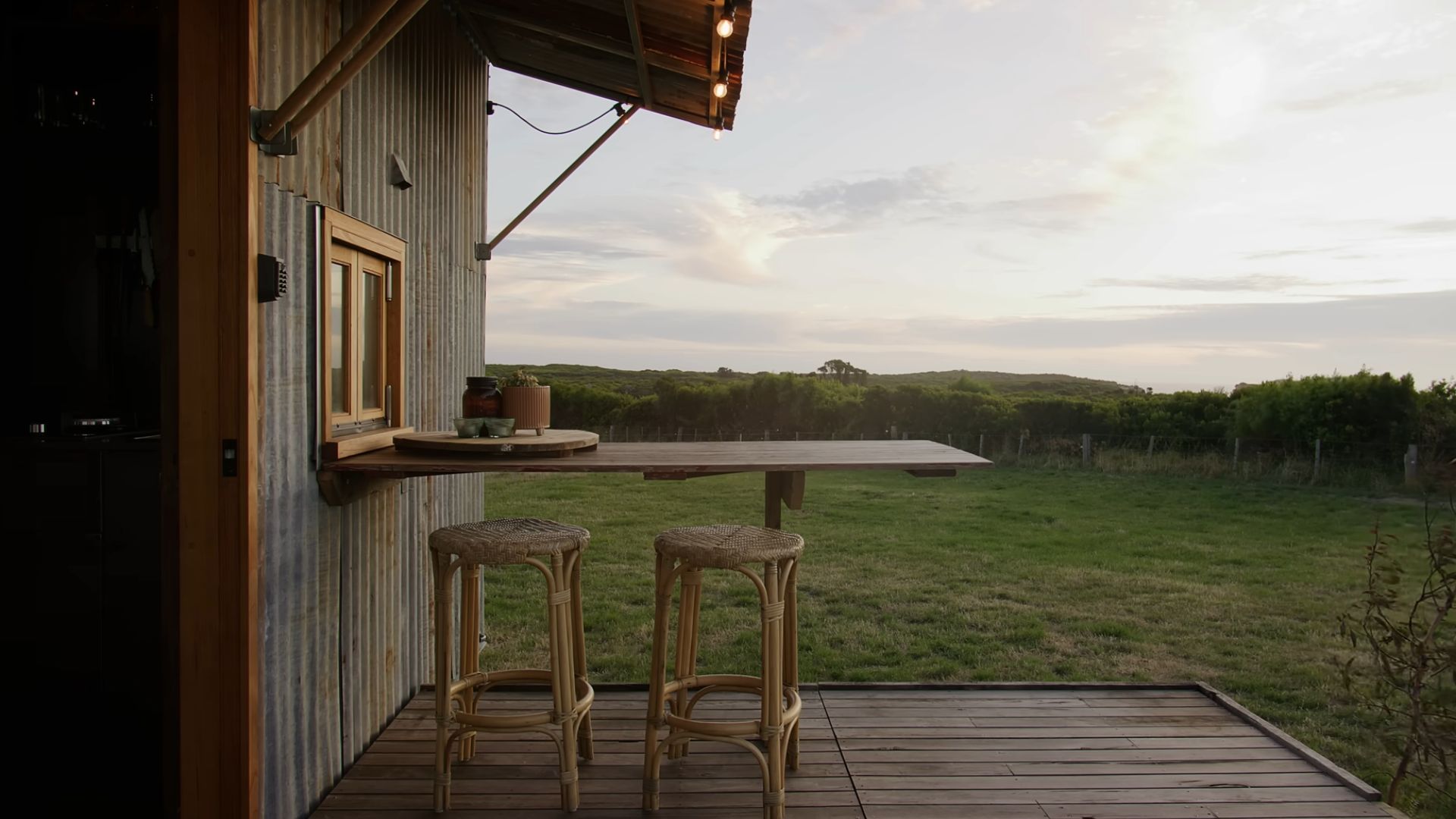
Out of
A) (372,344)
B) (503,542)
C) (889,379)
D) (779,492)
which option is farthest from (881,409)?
(503,542)

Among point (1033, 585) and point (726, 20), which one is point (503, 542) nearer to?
point (726, 20)

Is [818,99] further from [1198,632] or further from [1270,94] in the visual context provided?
[1198,632]

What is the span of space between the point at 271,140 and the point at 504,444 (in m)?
0.95

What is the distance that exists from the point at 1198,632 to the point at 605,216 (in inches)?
289

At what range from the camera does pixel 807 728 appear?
121 inches

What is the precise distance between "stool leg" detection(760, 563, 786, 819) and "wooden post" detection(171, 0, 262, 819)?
4.11 feet

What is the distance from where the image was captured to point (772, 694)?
237 centimetres

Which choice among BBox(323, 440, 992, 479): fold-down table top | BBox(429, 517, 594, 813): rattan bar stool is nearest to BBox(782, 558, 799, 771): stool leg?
BBox(323, 440, 992, 479): fold-down table top

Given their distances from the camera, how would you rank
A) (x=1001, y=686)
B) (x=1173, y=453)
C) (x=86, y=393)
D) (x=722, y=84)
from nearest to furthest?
(x=722, y=84) → (x=86, y=393) → (x=1001, y=686) → (x=1173, y=453)

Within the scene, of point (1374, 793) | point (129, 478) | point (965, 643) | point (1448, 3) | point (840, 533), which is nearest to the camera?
point (1374, 793)

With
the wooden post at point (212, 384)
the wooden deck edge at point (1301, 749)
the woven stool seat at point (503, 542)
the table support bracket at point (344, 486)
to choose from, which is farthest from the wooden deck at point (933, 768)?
the table support bracket at point (344, 486)

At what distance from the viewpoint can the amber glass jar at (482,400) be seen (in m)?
2.75

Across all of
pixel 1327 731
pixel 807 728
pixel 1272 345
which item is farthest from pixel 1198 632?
pixel 1272 345

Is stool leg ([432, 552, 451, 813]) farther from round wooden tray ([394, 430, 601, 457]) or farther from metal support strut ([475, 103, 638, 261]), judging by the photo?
metal support strut ([475, 103, 638, 261])
